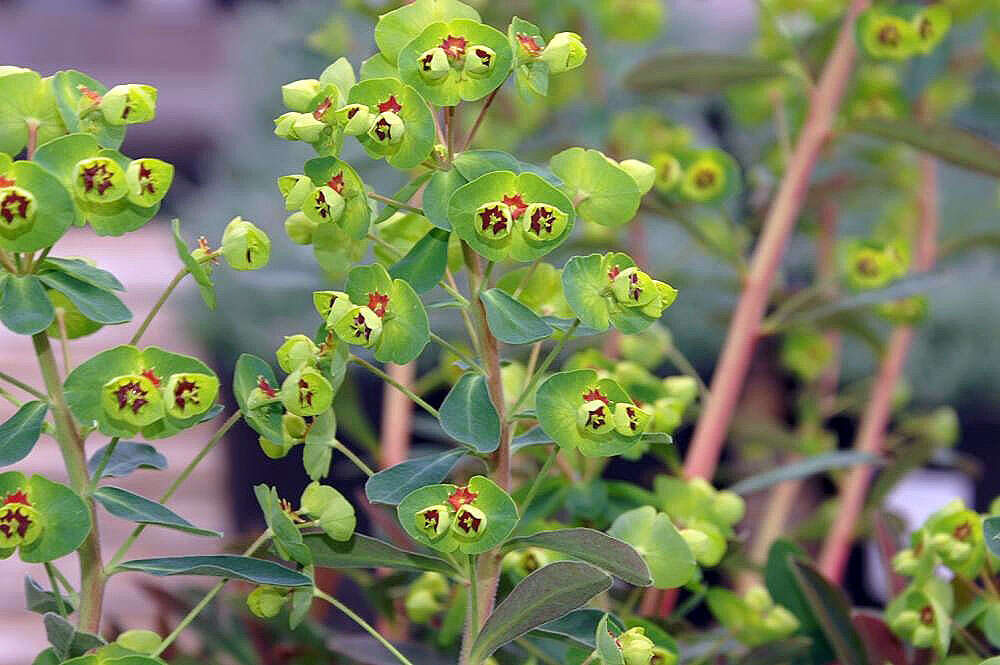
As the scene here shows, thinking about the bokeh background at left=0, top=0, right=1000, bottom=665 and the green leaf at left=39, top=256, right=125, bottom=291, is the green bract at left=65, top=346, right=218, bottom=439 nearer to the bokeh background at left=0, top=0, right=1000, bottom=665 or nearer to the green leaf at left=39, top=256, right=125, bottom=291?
the green leaf at left=39, top=256, right=125, bottom=291

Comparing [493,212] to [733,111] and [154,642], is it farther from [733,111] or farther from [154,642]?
[733,111]

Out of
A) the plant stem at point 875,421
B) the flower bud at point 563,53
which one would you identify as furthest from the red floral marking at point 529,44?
the plant stem at point 875,421

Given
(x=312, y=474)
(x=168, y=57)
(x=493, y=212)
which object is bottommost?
(x=168, y=57)

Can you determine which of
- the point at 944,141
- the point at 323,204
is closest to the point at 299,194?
the point at 323,204

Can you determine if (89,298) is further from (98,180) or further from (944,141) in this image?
(944,141)

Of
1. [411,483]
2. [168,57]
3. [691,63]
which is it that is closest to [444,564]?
[411,483]

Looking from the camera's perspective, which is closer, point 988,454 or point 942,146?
point 942,146

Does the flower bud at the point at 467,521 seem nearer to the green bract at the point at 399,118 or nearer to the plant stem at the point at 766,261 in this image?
the green bract at the point at 399,118
